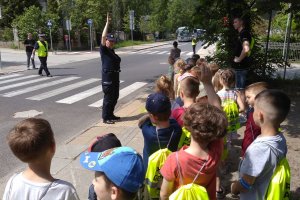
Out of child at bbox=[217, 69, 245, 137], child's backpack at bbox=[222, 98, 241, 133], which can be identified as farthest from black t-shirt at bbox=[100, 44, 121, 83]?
child's backpack at bbox=[222, 98, 241, 133]

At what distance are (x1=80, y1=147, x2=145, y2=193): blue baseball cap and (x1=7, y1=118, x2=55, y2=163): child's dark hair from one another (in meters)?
0.48

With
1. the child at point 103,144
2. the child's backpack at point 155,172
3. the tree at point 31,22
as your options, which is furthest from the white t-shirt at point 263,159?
the tree at point 31,22

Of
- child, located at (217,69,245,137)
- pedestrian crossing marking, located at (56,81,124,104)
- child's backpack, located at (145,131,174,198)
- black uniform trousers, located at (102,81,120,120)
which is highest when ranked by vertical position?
child, located at (217,69,245,137)

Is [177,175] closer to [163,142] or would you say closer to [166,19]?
[163,142]

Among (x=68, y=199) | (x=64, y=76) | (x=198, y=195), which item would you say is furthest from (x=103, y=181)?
(x=64, y=76)

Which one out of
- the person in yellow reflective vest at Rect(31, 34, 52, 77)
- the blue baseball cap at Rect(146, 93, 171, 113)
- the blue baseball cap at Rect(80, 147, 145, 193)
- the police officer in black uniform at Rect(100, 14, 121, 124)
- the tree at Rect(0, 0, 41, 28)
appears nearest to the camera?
the blue baseball cap at Rect(80, 147, 145, 193)

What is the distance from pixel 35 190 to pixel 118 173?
0.69 metres

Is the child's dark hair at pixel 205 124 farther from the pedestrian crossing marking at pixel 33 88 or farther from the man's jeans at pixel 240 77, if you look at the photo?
the pedestrian crossing marking at pixel 33 88

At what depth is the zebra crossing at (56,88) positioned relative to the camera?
10705 mm

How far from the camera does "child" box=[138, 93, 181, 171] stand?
3098 millimetres

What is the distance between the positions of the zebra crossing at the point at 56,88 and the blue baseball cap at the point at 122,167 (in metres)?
7.83

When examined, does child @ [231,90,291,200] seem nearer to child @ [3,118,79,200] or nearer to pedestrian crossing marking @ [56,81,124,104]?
child @ [3,118,79,200]

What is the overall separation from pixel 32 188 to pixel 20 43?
110 feet

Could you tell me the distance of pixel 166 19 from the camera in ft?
174
